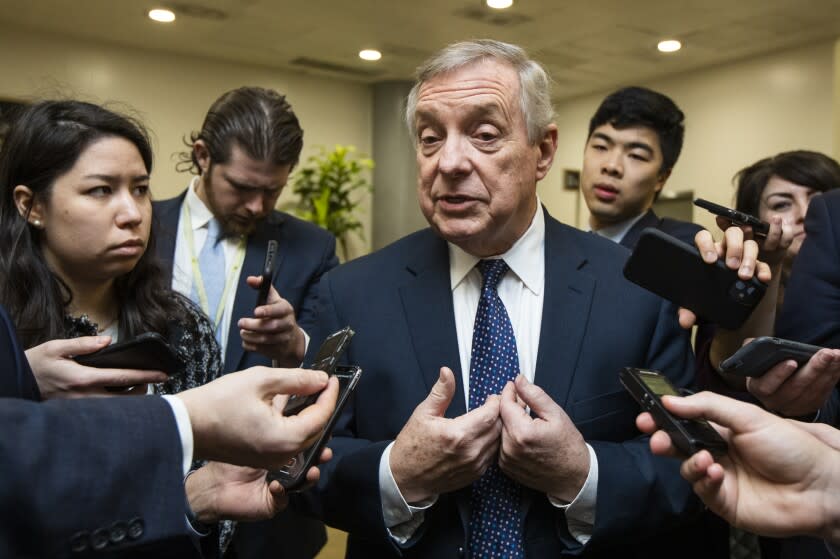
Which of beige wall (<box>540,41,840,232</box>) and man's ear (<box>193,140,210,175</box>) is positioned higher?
beige wall (<box>540,41,840,232</box>)

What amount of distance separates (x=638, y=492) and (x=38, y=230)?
1.62 meters

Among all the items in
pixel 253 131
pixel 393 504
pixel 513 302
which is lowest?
pixel 393 504

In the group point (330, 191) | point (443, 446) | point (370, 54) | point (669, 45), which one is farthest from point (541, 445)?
point (330, 191)

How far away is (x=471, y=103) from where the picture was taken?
69.8 inches

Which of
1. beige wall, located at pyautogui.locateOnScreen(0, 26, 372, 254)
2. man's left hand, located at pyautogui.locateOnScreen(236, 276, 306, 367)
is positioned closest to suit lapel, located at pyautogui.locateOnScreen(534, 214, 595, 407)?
man's left hand, located at pyautogui.locateOnScreen(236, 276, 306, 367)

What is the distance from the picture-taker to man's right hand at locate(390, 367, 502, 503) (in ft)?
4.74

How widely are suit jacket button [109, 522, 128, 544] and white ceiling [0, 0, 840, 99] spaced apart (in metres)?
6.21

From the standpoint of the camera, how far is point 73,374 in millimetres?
1430

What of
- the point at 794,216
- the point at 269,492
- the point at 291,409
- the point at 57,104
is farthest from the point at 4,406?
the point at 794,216

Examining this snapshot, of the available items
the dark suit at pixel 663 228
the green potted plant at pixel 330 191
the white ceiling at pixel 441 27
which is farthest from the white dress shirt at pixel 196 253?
the green potted plant at pixel 330 191

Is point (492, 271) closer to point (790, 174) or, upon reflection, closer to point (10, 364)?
point (10, 364)

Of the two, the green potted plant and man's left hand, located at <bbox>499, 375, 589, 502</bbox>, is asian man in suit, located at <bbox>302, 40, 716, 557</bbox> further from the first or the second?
the green potted plant

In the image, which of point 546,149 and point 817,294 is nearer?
point 817,294

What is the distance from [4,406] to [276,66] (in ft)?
28.5
